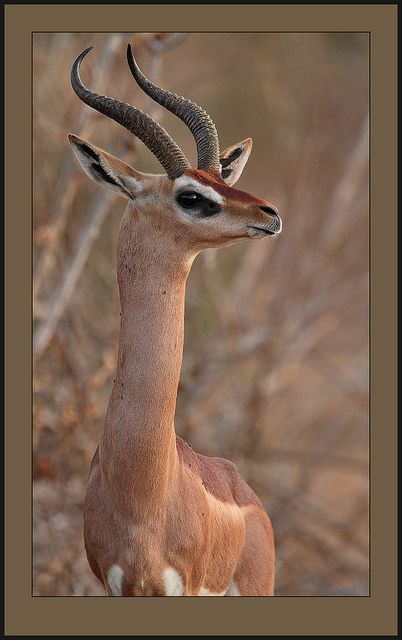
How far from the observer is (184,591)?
13.8 feet

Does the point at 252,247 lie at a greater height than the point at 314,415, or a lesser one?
greater

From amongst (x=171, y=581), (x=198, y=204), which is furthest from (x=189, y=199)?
(x=171, y=581)

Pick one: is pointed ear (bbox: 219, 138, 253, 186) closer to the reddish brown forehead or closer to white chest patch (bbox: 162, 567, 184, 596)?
the reddish brown forehead

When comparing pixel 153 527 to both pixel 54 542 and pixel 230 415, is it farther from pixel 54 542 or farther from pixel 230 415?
pixel 230 415

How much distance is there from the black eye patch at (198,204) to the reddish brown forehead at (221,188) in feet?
0.18

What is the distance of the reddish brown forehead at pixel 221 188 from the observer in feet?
13.0

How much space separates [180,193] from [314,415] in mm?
8599

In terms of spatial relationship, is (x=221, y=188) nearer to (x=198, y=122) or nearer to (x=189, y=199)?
(x=189, y=199)

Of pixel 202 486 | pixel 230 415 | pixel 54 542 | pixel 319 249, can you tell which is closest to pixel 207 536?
pixel 202 486

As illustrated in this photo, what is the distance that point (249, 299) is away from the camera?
12.4 meters

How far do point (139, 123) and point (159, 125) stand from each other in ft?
0.38

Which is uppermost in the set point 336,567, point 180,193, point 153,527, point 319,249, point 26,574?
point 319,249

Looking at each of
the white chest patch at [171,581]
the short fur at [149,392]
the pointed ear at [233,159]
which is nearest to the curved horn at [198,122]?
the short fur at [149,392]

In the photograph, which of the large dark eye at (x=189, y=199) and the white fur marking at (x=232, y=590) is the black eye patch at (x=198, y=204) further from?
the white fur marking at (x=232, y=590)
